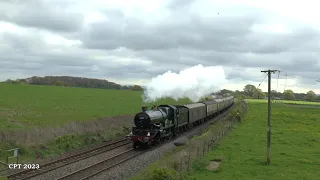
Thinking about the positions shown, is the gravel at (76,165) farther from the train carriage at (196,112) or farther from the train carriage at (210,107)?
the train carriage at (210,107)

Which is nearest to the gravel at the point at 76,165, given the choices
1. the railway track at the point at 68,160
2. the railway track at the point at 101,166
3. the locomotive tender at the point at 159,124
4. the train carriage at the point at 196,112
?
the railway track at the point at 68,160

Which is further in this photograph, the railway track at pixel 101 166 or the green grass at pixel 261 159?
the green grass at pixel 261 159

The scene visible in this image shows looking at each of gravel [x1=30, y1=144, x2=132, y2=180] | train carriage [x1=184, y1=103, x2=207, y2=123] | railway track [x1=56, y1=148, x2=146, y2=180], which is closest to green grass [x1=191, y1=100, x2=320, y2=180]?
railway track [x1=56, y1=148, x2=146, y2=180]

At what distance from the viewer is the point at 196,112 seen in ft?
159

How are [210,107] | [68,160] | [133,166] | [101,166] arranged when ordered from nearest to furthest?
[101,166] → [133,166] → [68,160] → [210,107]

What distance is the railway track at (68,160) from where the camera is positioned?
19.9 meters

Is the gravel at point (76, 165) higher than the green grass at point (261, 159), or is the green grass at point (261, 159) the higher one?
the green grass at point (261, 159)

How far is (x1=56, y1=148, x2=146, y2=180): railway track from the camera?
784 inches

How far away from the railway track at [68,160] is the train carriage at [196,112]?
12.8 metres

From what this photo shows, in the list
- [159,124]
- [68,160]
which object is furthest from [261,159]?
[68,160]

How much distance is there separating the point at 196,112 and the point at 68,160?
26.7m

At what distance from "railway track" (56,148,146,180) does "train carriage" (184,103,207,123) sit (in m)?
17.0

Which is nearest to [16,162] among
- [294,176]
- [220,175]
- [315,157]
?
[220,175]

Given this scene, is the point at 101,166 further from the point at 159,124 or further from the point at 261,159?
the point at 261,159
